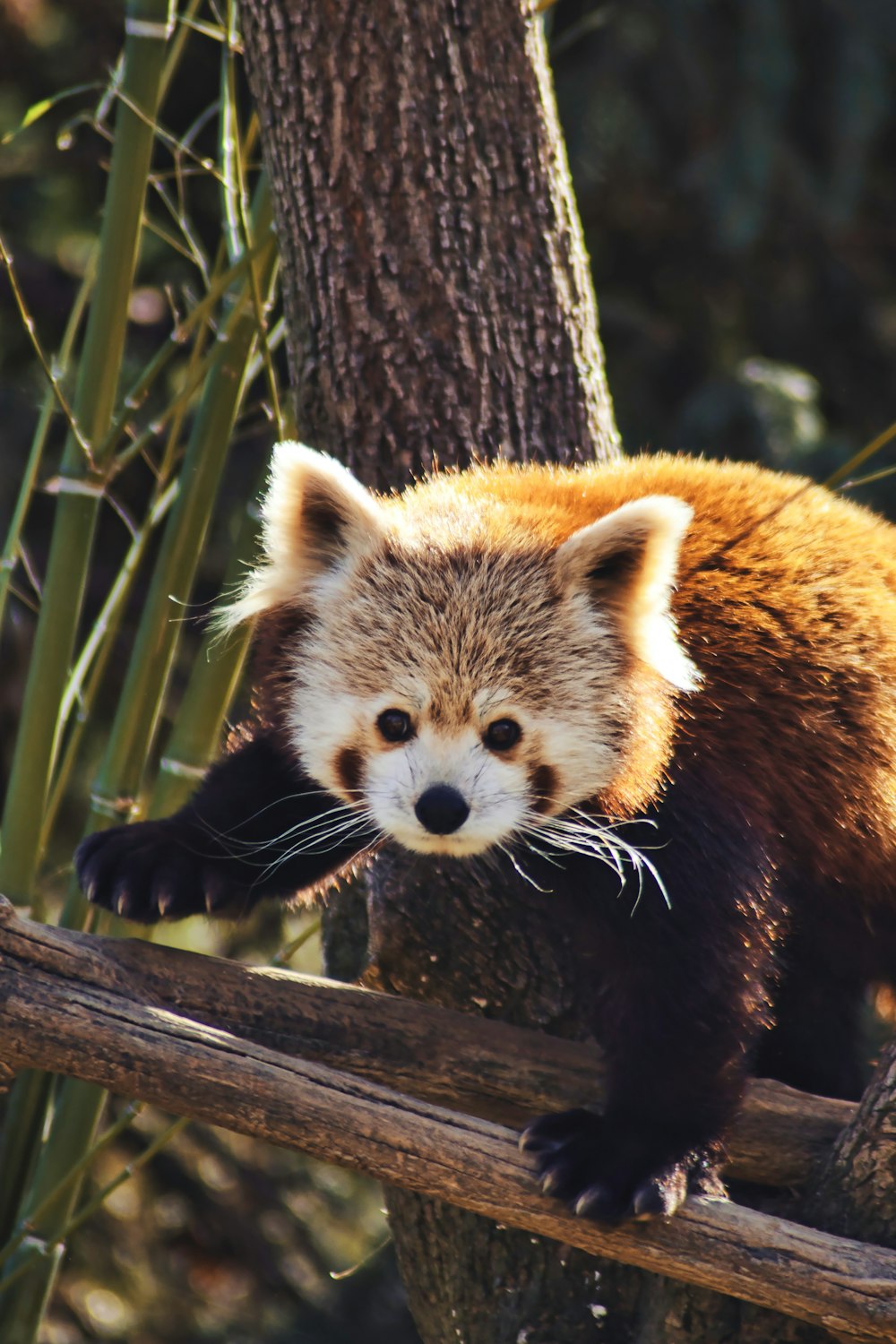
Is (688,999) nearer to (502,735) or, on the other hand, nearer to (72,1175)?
(502,735)

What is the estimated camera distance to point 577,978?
283 centimetres

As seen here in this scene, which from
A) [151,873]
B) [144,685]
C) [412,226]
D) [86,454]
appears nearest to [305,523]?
[86,454]

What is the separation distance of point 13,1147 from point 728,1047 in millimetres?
1514

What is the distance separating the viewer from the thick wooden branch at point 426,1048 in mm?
2441

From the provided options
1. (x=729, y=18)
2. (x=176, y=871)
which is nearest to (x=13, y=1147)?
(x=176, y=871)

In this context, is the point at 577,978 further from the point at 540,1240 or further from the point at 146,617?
the point at 146,617

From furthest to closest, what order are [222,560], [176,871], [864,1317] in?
[222,560], [176,871], [864,1317]

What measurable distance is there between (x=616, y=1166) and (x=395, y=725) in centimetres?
79

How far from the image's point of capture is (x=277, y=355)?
13.5ft

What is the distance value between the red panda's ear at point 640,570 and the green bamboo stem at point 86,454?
37.2 inches

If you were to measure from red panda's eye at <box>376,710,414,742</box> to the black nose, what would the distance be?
14cm

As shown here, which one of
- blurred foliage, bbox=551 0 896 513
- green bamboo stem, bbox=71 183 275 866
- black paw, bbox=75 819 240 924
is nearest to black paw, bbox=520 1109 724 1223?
black paw, bbox=75 819 240 924

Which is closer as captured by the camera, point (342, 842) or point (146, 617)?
point (342, 842)

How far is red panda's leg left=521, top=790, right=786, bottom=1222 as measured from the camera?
2396 millimetres
